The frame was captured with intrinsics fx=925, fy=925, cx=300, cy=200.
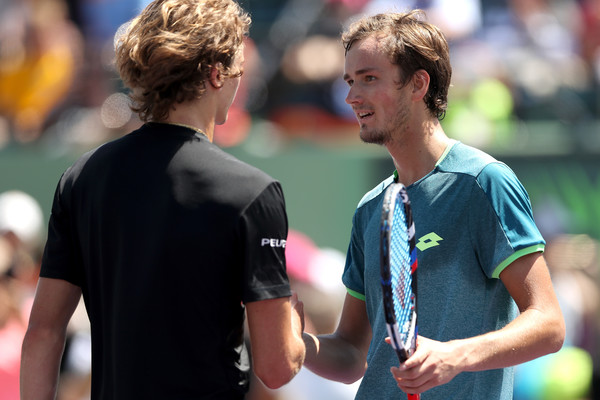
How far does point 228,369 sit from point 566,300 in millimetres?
5211

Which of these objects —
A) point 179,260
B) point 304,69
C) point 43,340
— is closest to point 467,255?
point 179,260

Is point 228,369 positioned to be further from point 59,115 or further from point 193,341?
point 59,115

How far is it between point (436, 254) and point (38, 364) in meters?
1.16

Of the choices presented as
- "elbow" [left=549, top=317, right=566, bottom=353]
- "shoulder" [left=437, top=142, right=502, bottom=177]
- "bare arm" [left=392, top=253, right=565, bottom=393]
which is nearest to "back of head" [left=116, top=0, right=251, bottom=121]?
"shoulder" [left=437, top=142, right=502, bottom=177]

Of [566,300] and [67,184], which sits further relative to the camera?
[566,300]

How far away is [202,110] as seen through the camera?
242cm

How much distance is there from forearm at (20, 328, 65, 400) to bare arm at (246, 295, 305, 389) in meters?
0.54

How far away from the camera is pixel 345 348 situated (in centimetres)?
311

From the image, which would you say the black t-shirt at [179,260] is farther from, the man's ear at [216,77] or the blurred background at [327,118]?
the blurred background at [327,118]

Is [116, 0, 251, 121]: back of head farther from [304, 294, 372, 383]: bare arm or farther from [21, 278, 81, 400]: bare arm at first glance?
[304, 294, 372, 383]: bare arm

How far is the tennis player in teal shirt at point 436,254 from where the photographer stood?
2516mm

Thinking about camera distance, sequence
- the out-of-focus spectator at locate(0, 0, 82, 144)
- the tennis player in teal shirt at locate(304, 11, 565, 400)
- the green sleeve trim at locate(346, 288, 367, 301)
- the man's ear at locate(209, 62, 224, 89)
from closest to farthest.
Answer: the man's ear at locate(209, 62, 224, 89), the tennis player in teal shirt at locate(304, 11, 565, 400), the green sleeve trim at locate(346, 288, 367, 301), the out-of-focus spectator at locate(0, 0, 82, 144)

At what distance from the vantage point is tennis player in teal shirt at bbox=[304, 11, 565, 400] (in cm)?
252

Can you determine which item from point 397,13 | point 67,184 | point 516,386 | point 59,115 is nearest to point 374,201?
point 397,13
